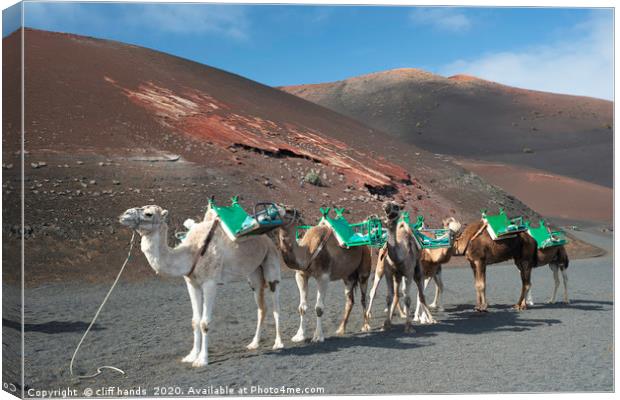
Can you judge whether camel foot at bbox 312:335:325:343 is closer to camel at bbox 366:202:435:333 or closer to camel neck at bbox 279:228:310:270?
camel neck at bbox 279:228:310:270

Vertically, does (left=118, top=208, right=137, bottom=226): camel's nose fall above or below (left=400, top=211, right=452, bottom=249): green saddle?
above

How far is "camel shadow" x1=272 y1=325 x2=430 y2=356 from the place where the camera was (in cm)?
901

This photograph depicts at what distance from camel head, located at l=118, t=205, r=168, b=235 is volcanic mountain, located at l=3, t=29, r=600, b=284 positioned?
8.44 m

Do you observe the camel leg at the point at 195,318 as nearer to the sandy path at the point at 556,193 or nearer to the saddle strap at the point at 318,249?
the saddle strap at the point at 318,249

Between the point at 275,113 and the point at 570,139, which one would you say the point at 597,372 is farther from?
the point at 570,139

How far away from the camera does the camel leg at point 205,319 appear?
8.01 m

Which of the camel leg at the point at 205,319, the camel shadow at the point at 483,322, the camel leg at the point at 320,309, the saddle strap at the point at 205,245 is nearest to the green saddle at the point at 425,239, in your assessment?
the camel shadow at the point at 483,322

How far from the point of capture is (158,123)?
26250mm

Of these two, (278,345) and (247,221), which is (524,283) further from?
(247,221)

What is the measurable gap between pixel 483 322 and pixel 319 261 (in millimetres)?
3940

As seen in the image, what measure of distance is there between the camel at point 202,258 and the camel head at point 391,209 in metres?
1.89

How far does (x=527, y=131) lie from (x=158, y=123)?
55.5m

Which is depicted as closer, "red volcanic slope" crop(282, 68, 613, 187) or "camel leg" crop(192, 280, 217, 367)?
"camel leg" crop(192, 280, 217, 367)

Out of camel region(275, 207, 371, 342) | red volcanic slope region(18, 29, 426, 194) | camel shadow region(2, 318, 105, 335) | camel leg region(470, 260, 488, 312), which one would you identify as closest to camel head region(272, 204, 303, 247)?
camel region(275, 207, 371, 342)
